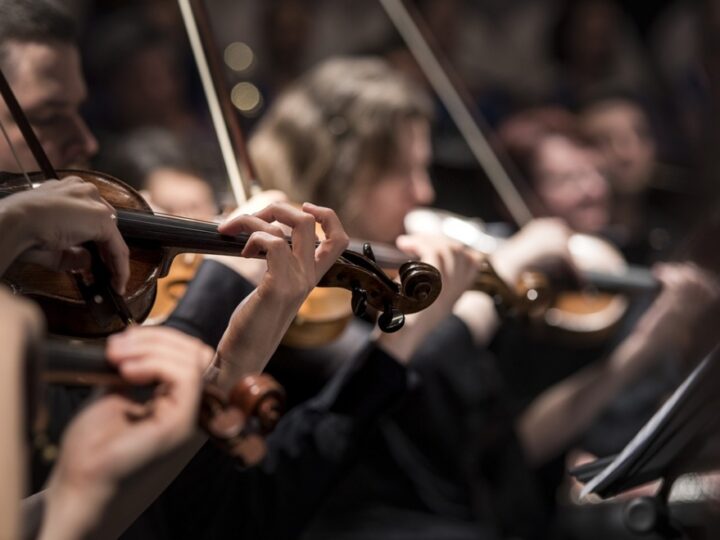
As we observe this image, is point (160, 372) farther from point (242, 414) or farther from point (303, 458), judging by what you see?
point (303, 458)

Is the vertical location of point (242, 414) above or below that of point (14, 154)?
below

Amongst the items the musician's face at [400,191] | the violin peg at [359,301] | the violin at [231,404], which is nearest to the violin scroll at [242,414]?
the violin at [231,404]

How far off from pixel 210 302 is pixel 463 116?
1.25 meters

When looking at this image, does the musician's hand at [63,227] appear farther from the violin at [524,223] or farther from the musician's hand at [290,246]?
the violin at [524,223]

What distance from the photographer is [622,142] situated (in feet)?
9.02

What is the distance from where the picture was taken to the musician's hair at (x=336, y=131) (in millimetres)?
1518

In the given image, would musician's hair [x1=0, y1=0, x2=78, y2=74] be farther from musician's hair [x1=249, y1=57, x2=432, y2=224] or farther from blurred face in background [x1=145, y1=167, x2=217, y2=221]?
musician's hair [x1=249, y1=57, x2=432, y2=224]

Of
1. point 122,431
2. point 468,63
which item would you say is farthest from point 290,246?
point 468,63

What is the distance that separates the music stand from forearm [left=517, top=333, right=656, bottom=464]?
83 cm

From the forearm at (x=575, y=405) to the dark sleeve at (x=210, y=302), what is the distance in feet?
3.29

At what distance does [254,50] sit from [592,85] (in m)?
0.98

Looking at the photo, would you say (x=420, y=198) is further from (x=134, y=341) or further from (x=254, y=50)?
(x=254, y=50)

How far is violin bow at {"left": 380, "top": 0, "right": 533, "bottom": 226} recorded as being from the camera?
1.91 m

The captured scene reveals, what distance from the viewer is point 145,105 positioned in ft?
7.20
